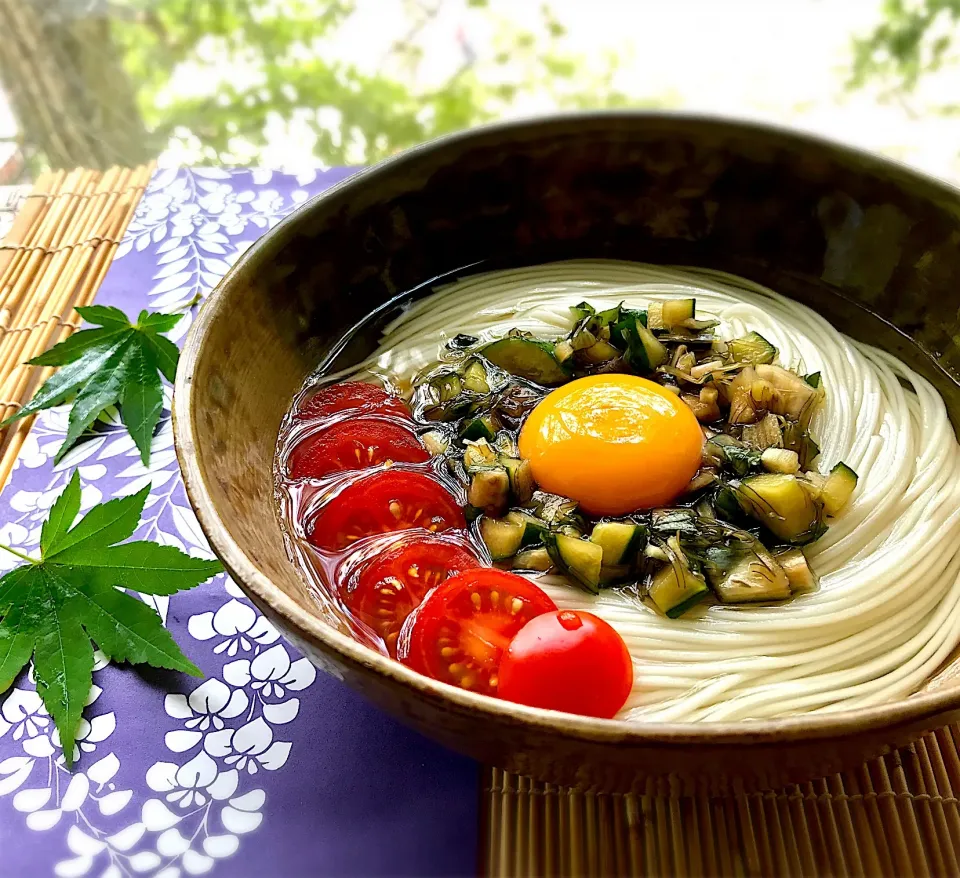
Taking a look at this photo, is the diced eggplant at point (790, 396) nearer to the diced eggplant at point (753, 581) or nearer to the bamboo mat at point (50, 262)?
the diced eggplant at point (753, 581)

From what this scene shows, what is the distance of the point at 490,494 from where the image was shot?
9.18 feet

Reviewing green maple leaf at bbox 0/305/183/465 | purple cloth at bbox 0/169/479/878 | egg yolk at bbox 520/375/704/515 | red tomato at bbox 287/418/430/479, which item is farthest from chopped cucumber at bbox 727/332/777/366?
green maple leaf at bbox 0/305/183/465

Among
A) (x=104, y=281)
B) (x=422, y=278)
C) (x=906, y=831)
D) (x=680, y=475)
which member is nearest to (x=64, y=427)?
(x=104, y=281)

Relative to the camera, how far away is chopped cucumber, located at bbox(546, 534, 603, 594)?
262 cm

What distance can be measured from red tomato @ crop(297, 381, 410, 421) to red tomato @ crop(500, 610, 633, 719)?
3.83 ft

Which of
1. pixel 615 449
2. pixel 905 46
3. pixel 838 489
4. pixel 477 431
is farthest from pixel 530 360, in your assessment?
pixel 905 46

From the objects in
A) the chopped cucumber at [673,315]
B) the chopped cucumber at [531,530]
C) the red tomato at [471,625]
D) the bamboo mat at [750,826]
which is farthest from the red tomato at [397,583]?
the chopped cucumber at [673,315]

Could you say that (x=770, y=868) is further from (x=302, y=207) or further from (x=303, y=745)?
(x=302, y=207)

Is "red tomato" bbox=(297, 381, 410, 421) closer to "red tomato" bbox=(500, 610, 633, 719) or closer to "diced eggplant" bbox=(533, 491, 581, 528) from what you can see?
"diced eggplant" bbox=(533, 491, 581, 528)

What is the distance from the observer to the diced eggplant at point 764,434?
2943mm

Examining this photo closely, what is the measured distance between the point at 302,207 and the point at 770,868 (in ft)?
7.95

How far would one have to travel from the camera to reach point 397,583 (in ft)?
8.50

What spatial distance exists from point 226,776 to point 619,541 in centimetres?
126

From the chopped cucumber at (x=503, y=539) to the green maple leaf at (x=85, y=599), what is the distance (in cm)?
83
